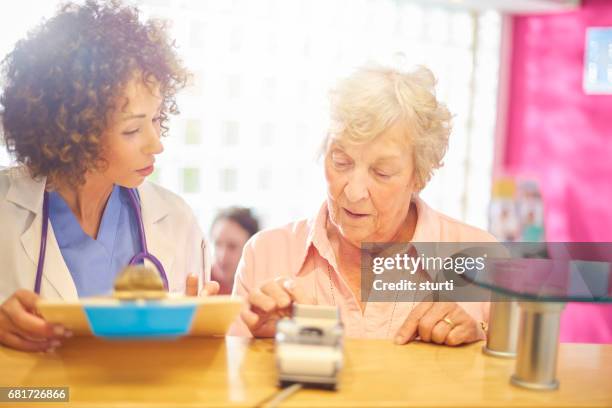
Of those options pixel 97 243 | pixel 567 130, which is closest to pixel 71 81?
pixel 97 243

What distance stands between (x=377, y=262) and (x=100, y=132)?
603 mm

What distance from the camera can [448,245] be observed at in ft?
4.36

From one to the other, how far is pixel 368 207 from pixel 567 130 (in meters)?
2.64

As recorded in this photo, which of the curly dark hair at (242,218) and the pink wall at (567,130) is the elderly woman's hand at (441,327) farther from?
the pink wall at (567,130)

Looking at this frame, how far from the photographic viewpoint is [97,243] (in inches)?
45.1

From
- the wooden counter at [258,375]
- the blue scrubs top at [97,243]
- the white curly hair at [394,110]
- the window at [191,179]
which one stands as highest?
the white curly hair at [394,110]

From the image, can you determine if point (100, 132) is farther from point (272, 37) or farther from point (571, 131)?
point (571, 131)

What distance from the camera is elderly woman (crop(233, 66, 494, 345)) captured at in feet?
4.05

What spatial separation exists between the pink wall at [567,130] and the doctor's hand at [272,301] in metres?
2.52

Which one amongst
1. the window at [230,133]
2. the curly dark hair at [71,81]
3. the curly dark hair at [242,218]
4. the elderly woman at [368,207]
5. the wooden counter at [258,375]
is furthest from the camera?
the curly dark hair at [242,218]

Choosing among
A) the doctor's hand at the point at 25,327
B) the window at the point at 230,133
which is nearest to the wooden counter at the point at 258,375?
the doctor's hand at the point at 25,327

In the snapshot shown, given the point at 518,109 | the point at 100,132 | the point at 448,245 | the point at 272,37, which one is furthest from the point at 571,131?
the point at 100,132

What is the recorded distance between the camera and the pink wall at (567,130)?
131 inches

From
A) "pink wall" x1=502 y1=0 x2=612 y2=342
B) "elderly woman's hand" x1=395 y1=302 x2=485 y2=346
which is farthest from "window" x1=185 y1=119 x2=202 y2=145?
"pink wall" x1=502 y1=0 x2=612 y2=342
